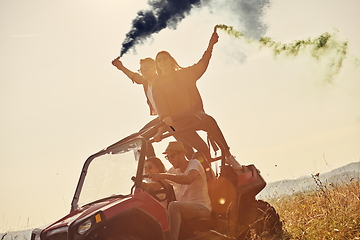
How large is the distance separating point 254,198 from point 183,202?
164cm

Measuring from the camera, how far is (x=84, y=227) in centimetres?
364

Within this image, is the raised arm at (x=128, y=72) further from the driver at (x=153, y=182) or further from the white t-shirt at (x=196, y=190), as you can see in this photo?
the white t-shirt at (x=196, y=190)

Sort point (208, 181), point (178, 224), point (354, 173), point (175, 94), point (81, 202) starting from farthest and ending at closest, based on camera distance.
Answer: point (354, 173)
point (175, 94)
point (208, 181)
point (81, 202)
point (178, 224)

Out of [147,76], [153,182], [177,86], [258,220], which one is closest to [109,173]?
[153,182]

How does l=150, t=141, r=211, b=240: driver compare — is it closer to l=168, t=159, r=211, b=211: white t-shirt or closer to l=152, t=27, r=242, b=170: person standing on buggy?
l=168, t=159, r=211, b=211: white t-shirt

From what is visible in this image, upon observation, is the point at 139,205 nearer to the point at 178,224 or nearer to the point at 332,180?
the point at 178,224

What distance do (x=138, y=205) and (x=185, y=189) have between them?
91 cm

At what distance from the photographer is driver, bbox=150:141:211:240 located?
13.6ft

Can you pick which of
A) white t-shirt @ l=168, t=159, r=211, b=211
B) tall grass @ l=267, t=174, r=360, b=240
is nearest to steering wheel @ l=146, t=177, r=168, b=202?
white t-shirt @ l=168, t=159, r=211, b=211

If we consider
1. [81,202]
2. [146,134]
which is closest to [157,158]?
[146,134]

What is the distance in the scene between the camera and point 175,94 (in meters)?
5.78

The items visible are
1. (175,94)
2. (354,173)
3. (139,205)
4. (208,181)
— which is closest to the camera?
(139,205)

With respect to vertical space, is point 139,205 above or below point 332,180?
above

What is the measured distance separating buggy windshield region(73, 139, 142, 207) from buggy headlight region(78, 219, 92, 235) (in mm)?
605
